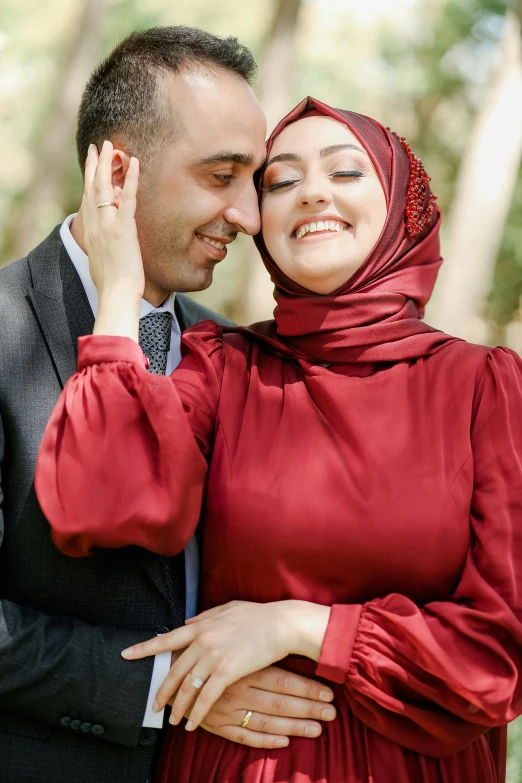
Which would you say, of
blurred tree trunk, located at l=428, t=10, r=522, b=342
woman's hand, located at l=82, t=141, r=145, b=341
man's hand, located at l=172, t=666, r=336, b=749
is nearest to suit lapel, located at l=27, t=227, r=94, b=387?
woman's hand, located at l=82, t=141, r=145, b=341

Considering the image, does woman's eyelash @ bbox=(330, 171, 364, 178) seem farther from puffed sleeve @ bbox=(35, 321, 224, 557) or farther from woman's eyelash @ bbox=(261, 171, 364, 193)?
puffed sleeve @ bbox=(35, 321, 224, 557)

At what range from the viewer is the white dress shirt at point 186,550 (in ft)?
7.52

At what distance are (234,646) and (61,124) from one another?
9672mm

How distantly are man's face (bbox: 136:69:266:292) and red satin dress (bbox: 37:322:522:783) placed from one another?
691mm

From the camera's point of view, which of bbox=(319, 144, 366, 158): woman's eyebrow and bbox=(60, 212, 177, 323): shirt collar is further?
bbox=(60, 212, 177, 323): shirt collar

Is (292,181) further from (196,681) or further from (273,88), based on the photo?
(273,88)

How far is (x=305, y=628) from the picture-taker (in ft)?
7.07

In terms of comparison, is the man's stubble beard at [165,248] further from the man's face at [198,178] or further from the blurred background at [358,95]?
the blurred background at [358,95]

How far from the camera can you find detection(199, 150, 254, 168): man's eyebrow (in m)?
2.70

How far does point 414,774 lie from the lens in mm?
2199

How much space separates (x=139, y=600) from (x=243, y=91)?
5.45 ft

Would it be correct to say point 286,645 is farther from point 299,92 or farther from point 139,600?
point 299,92

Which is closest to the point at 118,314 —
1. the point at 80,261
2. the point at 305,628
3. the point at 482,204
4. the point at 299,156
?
the point at 80,261

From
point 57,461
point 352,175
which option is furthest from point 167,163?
point 57,461
